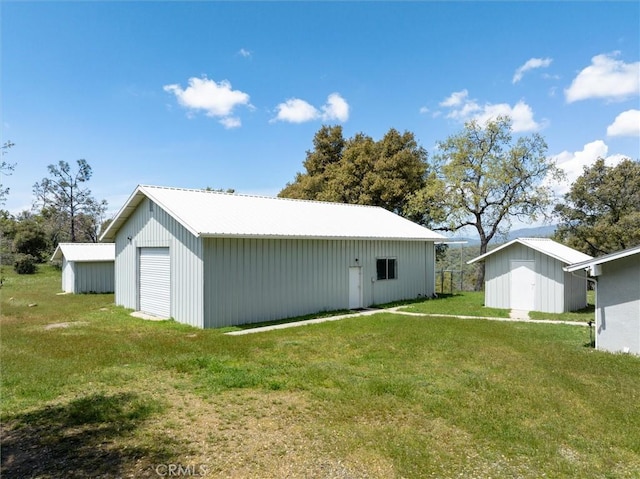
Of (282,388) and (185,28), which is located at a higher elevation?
(185,28)

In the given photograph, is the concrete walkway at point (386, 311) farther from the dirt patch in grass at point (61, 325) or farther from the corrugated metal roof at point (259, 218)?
the dirt patch in grass at point (61, 325)

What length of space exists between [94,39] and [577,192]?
3045 centimetres

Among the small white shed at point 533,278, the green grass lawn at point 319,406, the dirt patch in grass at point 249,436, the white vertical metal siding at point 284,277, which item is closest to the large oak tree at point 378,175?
the white vertical metal siding at point 284,277

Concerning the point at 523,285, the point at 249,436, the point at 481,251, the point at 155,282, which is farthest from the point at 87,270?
the point at 481,251

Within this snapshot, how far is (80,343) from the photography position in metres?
9.84

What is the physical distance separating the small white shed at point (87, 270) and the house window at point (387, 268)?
1485 centimetres

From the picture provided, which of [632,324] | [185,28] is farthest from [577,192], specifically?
[185,28]

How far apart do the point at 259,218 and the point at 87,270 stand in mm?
13939

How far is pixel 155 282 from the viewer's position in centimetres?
1452

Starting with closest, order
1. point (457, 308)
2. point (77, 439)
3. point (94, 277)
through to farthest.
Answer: point (77, 439), point (457, 308), point (94, 277)

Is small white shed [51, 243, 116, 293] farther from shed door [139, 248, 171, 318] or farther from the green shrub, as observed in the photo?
the green shrub

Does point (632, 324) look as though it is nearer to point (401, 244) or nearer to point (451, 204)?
point (401, 244)

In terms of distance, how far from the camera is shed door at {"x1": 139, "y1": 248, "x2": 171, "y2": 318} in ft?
45.6

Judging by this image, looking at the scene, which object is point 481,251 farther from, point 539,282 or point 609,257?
point 609,257
